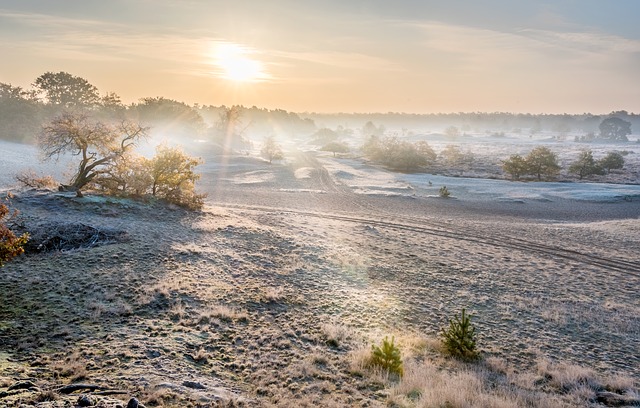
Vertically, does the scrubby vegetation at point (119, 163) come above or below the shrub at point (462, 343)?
above

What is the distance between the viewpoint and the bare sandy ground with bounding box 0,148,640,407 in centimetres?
850

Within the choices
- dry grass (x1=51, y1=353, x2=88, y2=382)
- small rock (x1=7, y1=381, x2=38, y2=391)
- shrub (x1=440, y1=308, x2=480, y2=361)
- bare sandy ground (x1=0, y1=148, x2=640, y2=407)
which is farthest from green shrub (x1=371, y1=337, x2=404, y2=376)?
small rock (x1=7, y1=381, x2=38, y2=391)

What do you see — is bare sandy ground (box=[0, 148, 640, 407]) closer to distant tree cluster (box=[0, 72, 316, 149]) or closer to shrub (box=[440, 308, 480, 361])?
shrub (box=[440, 308, 480, 361])

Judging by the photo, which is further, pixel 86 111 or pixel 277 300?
pixel 86 111

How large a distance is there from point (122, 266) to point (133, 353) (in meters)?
6.15

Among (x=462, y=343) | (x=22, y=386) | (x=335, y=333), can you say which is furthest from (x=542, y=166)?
(x=22, y=386)

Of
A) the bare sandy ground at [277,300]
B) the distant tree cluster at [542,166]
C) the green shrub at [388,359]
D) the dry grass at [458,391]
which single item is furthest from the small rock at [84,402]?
the distant tree cluster at [542,166]

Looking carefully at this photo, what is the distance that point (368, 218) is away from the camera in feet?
102

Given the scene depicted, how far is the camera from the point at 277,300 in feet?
45.5

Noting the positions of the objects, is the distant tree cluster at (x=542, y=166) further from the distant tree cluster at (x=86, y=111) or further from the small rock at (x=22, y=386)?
the small rock at (x=22, y=386)

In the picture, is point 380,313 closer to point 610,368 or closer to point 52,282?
point 610,368

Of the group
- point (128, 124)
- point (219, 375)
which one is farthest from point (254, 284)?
point (128, 124)

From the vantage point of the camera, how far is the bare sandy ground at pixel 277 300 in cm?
850

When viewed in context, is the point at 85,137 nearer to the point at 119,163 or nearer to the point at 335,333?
the point at 119,163
